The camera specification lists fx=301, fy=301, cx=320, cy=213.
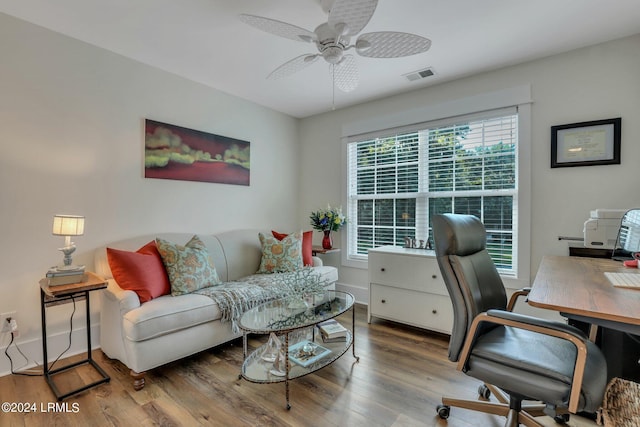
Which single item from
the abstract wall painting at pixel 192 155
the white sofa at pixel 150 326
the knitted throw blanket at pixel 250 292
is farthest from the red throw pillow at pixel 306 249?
the white sofa at pixel 150 326

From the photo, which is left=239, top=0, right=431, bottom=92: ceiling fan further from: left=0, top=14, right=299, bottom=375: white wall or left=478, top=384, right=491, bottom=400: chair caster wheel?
left=478, top=384, right=491, bottom=400: chair caster wheel

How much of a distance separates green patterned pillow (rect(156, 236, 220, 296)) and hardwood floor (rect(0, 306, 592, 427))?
576mm

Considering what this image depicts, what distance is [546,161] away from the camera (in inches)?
104

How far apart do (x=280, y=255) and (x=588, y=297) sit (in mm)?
2587

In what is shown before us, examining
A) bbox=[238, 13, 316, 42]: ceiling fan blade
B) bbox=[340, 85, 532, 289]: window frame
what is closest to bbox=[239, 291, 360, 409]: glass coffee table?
bbox=[340, 85, 532, 289]: window frame

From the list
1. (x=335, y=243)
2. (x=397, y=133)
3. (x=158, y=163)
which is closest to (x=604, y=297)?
(x=397, y=133)

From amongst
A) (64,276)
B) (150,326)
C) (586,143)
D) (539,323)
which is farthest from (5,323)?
(586,143)

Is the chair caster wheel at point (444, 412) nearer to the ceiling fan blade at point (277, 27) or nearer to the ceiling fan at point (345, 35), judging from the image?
the ceiling fan at point (345, 35)

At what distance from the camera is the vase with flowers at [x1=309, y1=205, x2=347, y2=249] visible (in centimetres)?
378

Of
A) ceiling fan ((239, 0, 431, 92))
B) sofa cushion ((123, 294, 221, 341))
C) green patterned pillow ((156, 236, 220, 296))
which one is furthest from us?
green patterned pillow ((156, 236, 220, 296))

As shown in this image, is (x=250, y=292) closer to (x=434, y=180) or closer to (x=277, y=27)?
(x=277, y=27)

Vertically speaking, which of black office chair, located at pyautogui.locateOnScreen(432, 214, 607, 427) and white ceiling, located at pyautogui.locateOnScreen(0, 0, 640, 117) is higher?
white ceiling, located at pyautogui.locateOnScreen(0, 0, 640, 117)

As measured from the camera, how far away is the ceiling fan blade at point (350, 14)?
150cm

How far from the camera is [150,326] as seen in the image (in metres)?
1.99
